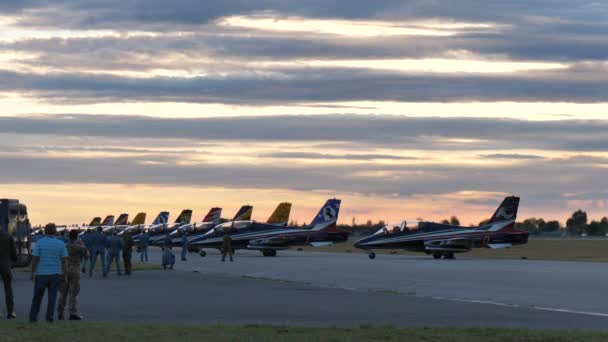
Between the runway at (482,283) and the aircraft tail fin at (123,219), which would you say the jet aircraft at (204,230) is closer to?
the runway at (482,283)

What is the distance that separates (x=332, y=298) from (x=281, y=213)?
57.0m

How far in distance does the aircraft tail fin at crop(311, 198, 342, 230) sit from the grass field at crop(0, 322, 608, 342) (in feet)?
184

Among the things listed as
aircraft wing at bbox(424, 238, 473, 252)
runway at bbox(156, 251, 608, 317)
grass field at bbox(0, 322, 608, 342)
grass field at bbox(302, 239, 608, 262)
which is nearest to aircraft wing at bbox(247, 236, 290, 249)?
aircraft wing at bbox(424, 238, 473, 252)

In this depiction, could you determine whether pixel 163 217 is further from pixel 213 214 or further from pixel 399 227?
pixel 399 227

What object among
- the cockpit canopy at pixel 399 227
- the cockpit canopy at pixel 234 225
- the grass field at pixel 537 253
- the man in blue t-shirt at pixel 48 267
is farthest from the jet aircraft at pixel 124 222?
the man in blue t-shirt at pixel 48 267

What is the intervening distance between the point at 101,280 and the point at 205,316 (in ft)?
53.9

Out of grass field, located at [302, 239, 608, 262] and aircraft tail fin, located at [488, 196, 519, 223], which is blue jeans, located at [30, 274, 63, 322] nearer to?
aircraft tail fin, located at [488, 196, 519, 223]

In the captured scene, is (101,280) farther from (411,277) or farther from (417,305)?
(417,305)

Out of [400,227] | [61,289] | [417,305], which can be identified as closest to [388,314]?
[417,305]

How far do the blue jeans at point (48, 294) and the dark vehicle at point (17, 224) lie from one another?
2060 cm

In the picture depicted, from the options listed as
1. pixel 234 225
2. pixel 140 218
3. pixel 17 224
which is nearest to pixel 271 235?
pixel 234 225

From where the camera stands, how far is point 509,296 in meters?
29.8

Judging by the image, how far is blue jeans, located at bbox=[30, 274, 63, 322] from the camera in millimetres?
20094

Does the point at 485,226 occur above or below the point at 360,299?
above
